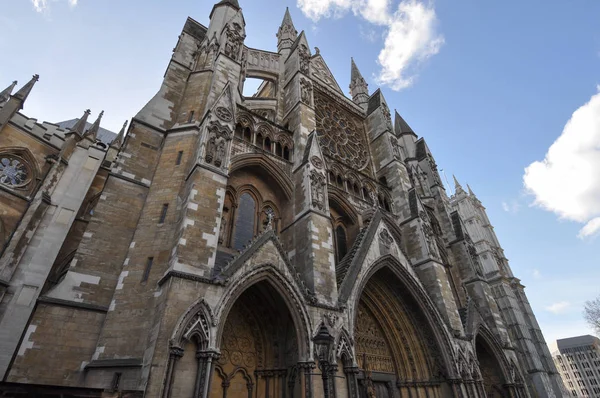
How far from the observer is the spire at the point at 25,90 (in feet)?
51.9

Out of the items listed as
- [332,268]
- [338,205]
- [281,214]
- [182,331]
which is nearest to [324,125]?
[338,205]

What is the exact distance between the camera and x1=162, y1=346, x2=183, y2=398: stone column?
673 centimetres

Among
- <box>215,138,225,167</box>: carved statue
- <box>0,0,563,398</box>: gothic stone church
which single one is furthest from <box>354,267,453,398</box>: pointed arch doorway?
<box>215,138,225,167</box>: carved statue

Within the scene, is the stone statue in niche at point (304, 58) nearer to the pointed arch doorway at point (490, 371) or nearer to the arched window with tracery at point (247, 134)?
the arched window with tracery at point (247, 134)

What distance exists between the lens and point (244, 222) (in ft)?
40.7

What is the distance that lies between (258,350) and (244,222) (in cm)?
442

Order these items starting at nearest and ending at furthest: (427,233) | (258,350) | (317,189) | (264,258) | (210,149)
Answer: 1. (264,258)
2. (258,350)
3. (210,149)
4. (317,189)
5. (427,233)

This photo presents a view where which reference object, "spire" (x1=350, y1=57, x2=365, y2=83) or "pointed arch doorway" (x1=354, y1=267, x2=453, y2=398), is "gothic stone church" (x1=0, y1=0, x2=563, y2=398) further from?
"spire" (x1=350, y1=57, x2=365, y2=83)

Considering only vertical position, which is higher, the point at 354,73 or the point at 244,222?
the point at 354,73

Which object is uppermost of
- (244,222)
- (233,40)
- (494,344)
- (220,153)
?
(233,40)

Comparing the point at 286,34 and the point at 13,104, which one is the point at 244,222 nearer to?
the point at 13,104

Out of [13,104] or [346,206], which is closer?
[13,104]

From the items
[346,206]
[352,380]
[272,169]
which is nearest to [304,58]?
[272,169]

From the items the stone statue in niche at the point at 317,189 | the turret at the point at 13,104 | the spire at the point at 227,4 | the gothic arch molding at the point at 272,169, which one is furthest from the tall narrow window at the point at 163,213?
the spire at the point at 227,4
